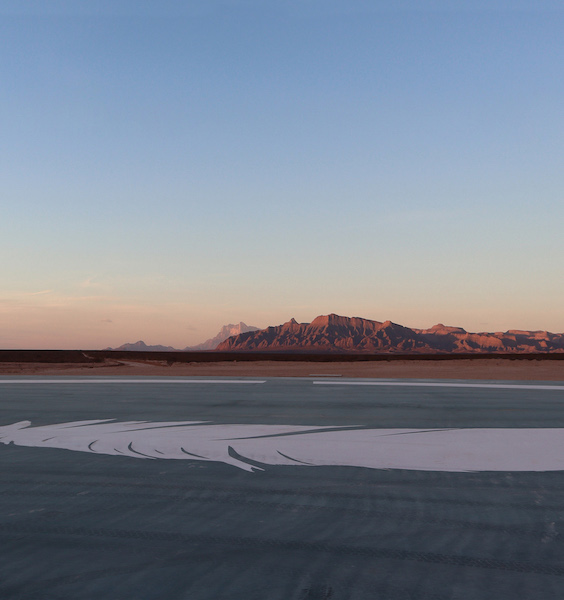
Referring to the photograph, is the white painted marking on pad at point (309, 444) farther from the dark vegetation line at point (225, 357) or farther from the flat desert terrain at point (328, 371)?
the dark vegetation line at point (225, 357)

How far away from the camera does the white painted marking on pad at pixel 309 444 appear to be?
7.51 m

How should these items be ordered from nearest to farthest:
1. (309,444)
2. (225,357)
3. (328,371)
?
(309,444) → (328,371) → (225,357)

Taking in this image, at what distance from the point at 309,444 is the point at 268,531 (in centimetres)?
421

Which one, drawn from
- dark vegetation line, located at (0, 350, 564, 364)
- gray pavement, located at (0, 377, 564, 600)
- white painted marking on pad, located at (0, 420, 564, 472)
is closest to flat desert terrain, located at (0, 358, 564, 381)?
dark vegetation line, located at (0, 350, 564, 364)

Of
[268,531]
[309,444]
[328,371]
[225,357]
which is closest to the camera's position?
[268,531]

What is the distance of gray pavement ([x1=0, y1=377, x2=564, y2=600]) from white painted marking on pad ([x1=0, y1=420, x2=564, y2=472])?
1.34 ft

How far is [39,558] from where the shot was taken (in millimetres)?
4023

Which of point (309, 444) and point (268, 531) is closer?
point (268, 531)

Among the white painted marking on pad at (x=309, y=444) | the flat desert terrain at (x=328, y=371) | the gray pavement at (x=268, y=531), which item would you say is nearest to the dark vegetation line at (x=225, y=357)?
the flat desert terrain at (x=328, y=371)

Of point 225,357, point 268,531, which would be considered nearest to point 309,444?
point 268,531

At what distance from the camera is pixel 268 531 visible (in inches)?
181

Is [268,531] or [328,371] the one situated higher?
[268,531]

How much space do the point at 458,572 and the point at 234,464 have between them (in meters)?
4.04

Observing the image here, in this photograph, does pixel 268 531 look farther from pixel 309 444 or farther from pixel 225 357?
pixel 225 357
